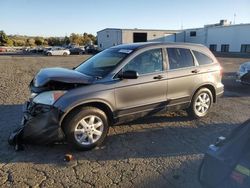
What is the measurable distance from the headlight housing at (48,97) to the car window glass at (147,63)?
1.33m

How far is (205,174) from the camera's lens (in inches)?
92.1

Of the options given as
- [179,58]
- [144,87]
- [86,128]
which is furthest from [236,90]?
[86,128]

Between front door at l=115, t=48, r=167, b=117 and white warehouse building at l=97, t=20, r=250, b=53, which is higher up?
white warehouse building at l=97, t=20, r=250, b=53

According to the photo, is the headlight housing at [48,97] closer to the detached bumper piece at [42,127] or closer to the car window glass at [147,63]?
the detached bumper piece at [42,127]

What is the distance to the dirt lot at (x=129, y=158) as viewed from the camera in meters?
3.33

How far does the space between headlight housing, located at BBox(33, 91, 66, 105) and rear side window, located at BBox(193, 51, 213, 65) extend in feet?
10.8

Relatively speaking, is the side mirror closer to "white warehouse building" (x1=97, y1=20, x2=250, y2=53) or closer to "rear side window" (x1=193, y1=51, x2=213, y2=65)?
"rear side window" (x1=193, y1=51, x2=213, y2=65)

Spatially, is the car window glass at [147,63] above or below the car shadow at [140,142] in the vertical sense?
above

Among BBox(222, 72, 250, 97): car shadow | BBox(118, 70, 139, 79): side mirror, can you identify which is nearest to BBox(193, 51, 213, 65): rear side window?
BBox(118, 70, 139, 79): side mirror

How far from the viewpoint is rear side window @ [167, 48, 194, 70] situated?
518 cm

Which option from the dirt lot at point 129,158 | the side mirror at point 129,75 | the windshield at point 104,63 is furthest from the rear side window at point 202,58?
the side mirror at point 129,75

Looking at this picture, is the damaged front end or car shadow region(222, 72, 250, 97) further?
car shadow region(222, 72, 250, 97)

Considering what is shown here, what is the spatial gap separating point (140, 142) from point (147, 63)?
1563mm

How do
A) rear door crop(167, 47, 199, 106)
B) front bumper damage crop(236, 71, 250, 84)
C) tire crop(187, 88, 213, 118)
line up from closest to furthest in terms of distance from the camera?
rear door crop(167, 47, 199, 106)
tire crop(187, 88, 213, 118)
front bumper damage crop(236, 71, 250, 84)
